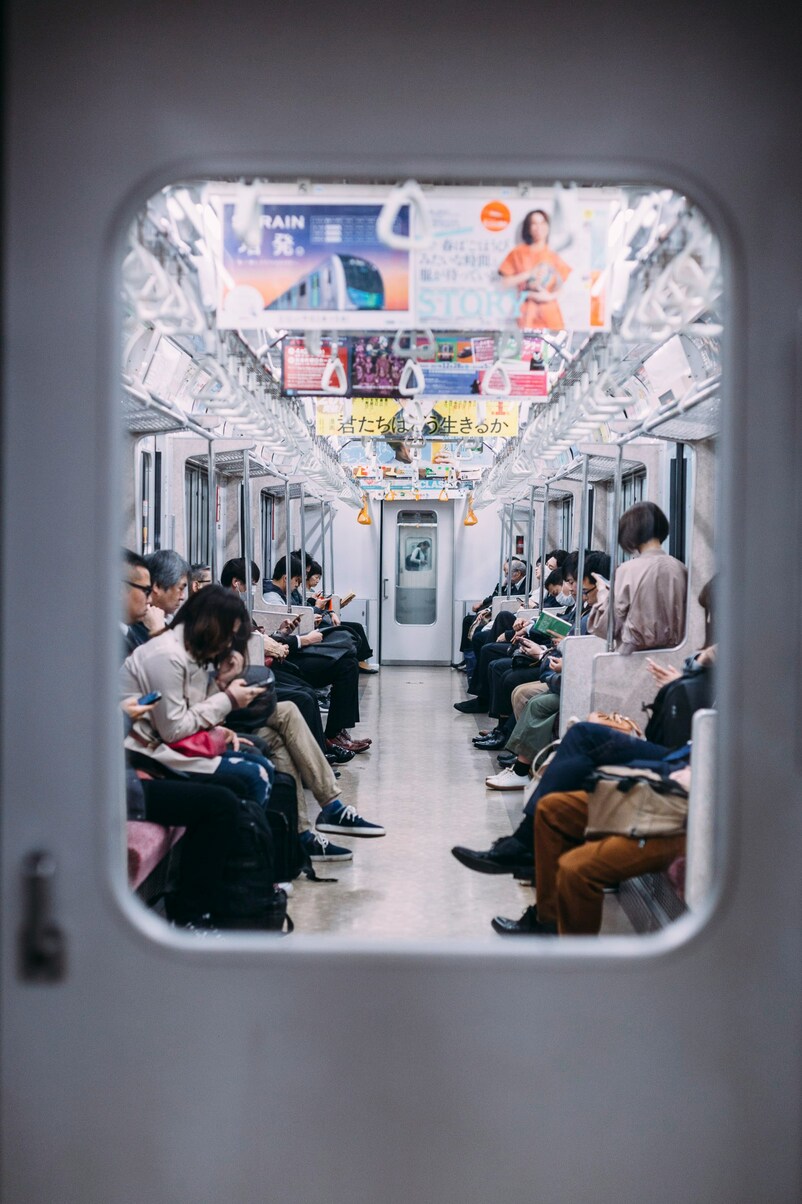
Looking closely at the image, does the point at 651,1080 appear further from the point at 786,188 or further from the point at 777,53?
the point at 777,53

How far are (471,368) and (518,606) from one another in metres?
4.83

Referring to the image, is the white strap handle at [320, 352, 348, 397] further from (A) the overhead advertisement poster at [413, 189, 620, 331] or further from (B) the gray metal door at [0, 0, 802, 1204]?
(B) the gray metal door at [0, 0, 802, 1204]

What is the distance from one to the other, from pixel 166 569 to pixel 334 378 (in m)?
1.84

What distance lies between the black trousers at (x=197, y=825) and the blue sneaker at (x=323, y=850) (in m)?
1.47

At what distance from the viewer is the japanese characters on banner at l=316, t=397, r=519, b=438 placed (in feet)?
29.1

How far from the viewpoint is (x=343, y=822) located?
542cm

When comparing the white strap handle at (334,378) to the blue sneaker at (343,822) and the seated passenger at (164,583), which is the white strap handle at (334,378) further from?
the blue sneaker at (343,822)

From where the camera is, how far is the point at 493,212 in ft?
12.4

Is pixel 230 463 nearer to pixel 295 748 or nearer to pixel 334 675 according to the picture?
pixel 334 675

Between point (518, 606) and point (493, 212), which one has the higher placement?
point (493, 212)

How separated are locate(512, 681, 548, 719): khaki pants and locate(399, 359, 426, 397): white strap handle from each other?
7.79 feet

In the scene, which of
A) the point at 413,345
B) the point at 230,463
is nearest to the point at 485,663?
the point at 230,463

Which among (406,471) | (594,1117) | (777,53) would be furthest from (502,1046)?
(406,471)

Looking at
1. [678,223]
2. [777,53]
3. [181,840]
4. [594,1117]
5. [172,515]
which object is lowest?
[181,840]
